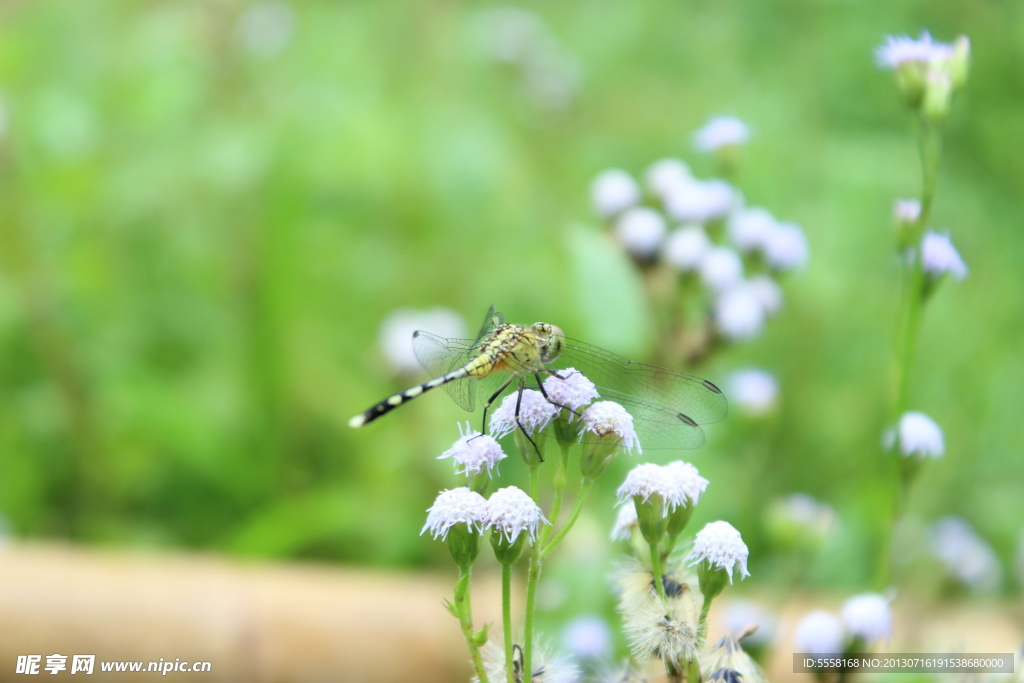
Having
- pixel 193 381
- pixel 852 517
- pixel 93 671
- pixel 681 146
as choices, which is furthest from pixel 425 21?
pixel 93 671

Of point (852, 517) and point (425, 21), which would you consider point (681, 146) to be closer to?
point (425, 21)

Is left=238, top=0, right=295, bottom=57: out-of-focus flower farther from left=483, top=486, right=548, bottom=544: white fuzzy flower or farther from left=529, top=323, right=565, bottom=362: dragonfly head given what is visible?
left=483, top=486, right=548, bottom=544: white fuzzy flower

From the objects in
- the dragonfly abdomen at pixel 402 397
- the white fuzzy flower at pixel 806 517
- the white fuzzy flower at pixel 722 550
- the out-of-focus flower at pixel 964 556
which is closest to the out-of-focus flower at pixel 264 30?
the dragonfly abdomen at pixel 402 397

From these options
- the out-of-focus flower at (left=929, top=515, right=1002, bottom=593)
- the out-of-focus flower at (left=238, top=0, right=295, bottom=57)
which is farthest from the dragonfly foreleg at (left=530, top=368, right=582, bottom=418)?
the out-of-focus flower at (left=238, top=0, right=295, bottom=57)

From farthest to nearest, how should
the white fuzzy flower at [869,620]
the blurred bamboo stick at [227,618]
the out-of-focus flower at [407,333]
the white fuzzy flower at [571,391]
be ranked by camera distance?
the out-of-focus flower at [407,333] → the blurred bamboo stick at [227,618] → the white fuzzy flower at [869,620] → the white fuzzy flower at [571,391]

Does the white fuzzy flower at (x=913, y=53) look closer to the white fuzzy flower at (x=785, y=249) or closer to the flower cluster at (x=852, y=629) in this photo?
the white fuzzy flower at (x=785, y=249)

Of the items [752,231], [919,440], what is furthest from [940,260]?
[752,231]
